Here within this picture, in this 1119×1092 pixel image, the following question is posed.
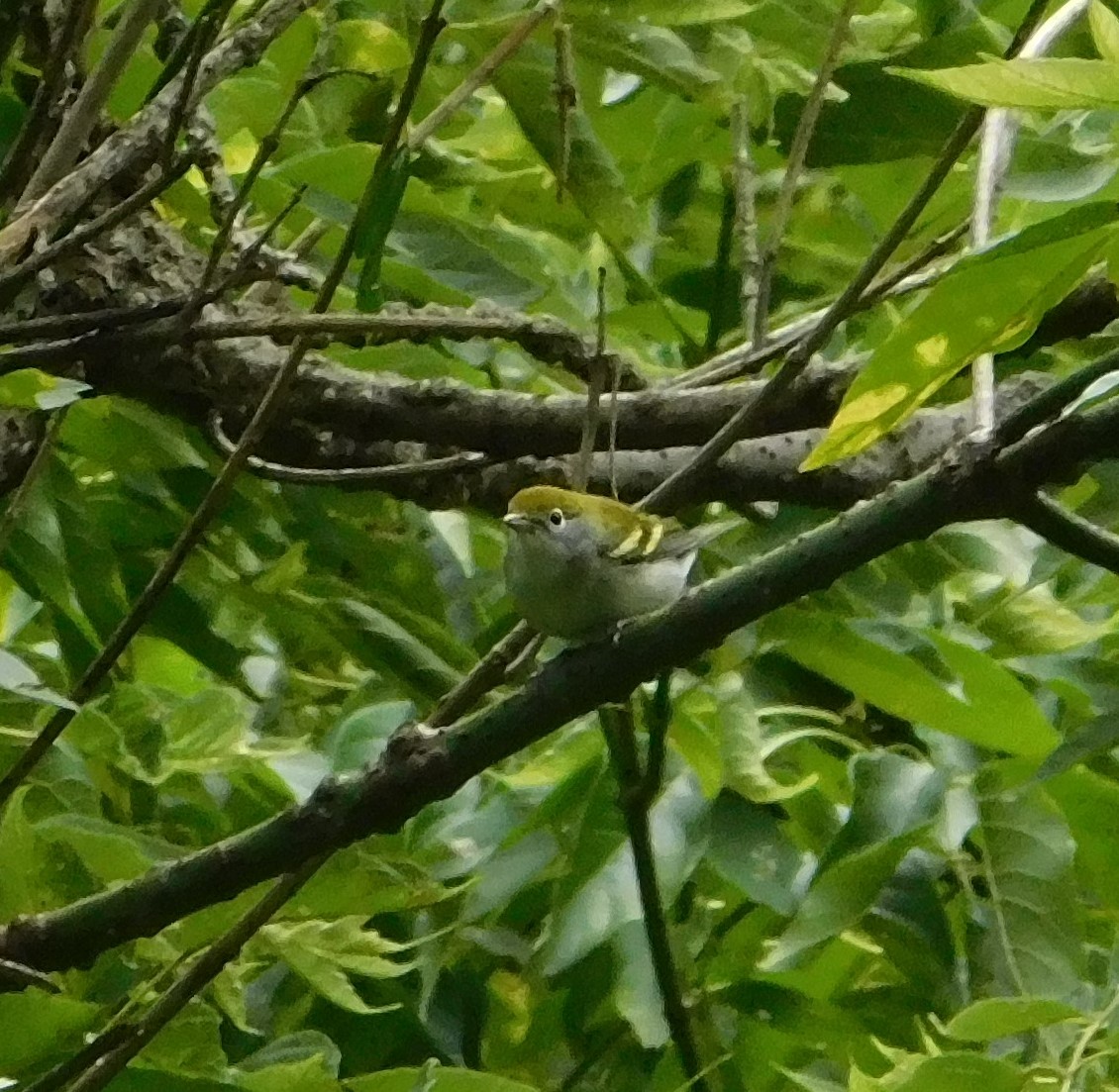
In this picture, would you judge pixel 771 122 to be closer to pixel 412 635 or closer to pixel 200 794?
pixel 412 635

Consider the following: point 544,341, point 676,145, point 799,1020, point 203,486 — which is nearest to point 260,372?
point 203,486

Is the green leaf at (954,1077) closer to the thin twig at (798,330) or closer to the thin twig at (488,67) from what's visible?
the thin twig at (798,330)

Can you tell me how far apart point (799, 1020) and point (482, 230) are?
473 mm

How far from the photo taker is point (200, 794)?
90 centimetres

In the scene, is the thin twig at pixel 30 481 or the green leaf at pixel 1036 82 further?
the thin twig at pixel 30 481

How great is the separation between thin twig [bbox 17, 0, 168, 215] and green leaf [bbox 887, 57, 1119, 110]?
0.37 meters

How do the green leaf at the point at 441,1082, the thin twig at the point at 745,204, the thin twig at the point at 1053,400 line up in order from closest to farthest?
the thin twig at the point at 1053,400 < the green leaf at the point at 441,1082 < the thin twig at the point at 745,204

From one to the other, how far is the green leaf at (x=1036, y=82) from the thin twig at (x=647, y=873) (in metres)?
0.42

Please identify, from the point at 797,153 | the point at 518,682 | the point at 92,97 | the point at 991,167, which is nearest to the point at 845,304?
Result: the point at 991,167

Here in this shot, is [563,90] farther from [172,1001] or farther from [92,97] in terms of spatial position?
[172,1001]

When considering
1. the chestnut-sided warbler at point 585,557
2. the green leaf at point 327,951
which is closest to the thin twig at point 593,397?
the chestnut-sided warbler at point 585,557

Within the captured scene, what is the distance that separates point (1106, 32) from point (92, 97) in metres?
0.42

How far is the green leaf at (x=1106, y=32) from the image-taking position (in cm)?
37

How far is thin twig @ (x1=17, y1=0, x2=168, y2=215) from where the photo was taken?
61cm
